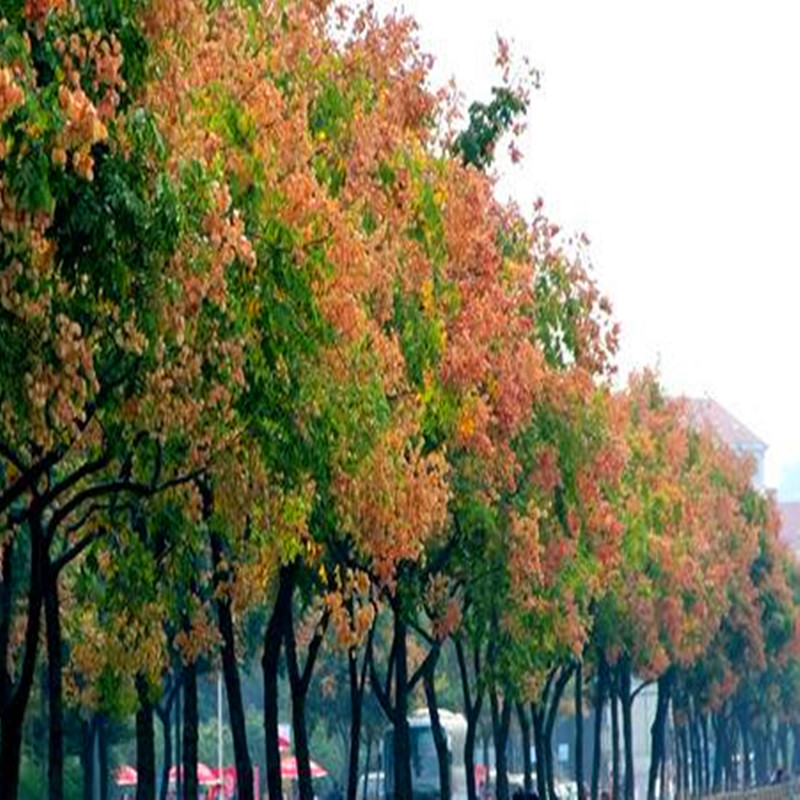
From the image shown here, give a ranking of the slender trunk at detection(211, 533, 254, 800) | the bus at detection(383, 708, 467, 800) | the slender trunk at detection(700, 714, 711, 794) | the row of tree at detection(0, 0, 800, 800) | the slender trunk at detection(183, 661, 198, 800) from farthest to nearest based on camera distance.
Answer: the slender trunk at detection(700, 714, 711, 794) → the bus at detection(383, 708, 467, 800) → the slender trunk at detection(183, 661, 198, 800) → the slender trunk at detection(211, 533, 254, 800) → the row of tree at detection(0, 0, 800, 800)

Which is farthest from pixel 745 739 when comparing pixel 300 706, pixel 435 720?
pixel 300 706

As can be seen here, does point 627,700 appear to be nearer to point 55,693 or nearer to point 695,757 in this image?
point 695,757

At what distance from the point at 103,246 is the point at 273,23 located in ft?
37.7

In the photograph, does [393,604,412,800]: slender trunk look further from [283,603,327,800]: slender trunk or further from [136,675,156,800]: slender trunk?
[136,675,156,800]: slender trunk

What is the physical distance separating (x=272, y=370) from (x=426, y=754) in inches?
3076

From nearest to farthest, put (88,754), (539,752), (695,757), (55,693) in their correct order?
(55,693)
(88,754)
(539,752)
(695,757)

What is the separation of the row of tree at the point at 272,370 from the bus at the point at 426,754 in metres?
27.8

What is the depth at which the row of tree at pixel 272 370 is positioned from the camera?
26672mm

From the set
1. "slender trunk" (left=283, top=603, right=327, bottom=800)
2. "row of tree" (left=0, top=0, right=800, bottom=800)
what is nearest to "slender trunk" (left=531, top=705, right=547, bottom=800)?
"row of tree" (left=0, top=0, right=800, bottom=800)

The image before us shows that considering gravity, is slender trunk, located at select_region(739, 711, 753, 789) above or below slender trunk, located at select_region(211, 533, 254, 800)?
above

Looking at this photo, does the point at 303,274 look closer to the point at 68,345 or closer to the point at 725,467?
the point at 68,345

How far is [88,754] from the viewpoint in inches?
2972

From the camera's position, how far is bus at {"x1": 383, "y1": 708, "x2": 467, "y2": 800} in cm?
10619

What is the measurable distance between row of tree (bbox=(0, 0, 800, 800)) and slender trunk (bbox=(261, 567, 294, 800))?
65 millimetres
